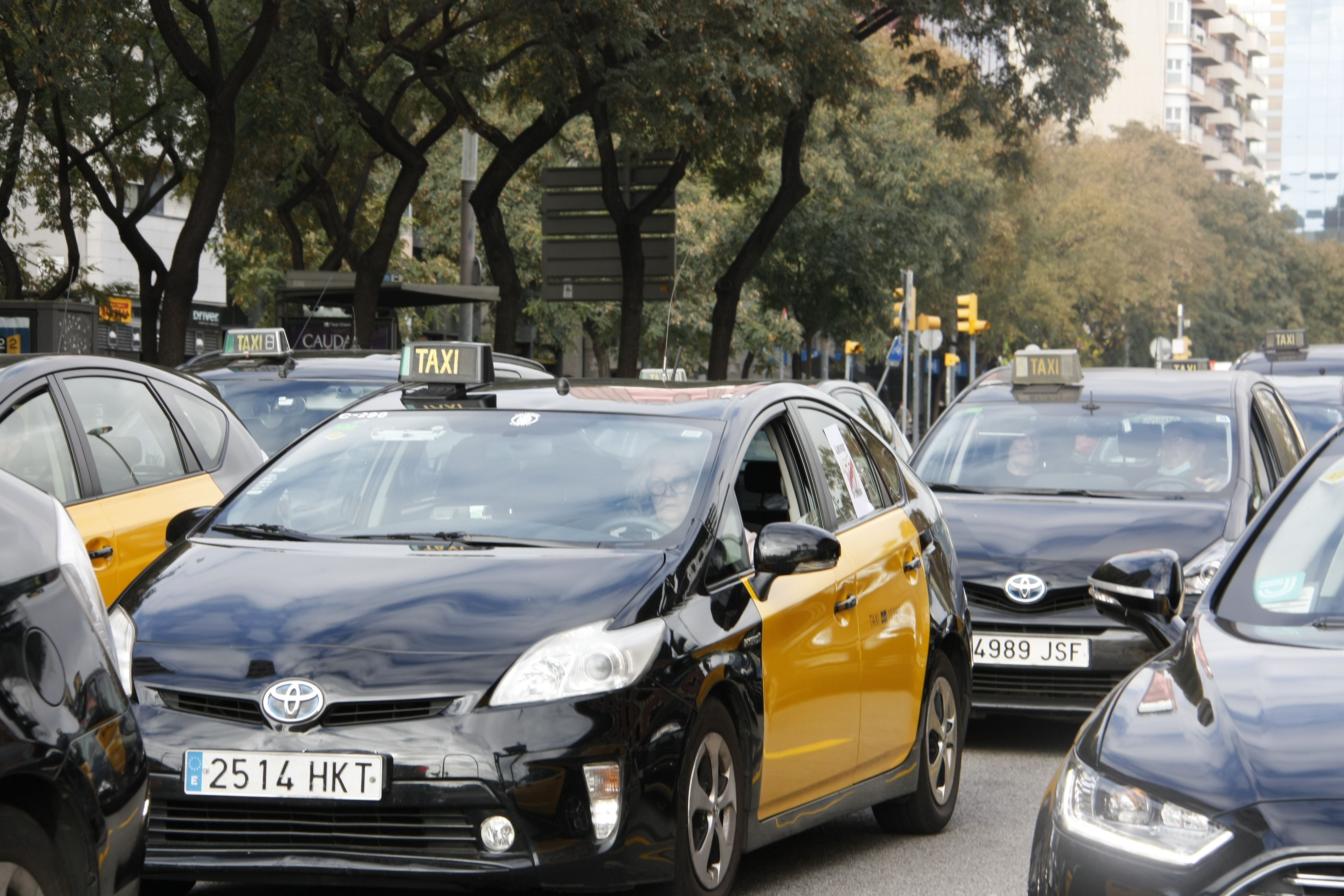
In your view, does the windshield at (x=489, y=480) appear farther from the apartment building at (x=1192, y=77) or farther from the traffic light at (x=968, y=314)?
the apartment building at (x=1192, y=77)

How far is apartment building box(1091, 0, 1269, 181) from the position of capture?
128 meters

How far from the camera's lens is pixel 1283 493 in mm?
4895

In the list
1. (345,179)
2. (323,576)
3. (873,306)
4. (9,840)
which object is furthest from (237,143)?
(9,840)

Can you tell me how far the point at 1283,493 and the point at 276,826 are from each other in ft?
8.41

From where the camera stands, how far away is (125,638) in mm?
5195

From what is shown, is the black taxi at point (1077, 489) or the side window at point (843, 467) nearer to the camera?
the side window at point (843, 467)

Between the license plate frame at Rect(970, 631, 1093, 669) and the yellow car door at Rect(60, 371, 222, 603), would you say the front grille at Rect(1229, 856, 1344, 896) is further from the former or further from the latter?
the license plate frame at Rect(970, 631, 1093, 669)

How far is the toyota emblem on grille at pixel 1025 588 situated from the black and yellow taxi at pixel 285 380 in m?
3.17

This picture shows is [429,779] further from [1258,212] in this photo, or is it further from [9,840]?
[1258,212]

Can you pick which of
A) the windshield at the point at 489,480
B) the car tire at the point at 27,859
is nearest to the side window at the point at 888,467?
the windshield at the point at 489,480

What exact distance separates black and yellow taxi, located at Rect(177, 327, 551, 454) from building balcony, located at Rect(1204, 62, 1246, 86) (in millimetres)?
133141

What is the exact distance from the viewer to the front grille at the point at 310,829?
15.9 ft

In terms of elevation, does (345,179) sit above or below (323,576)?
above

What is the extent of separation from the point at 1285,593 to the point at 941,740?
2.93 m
